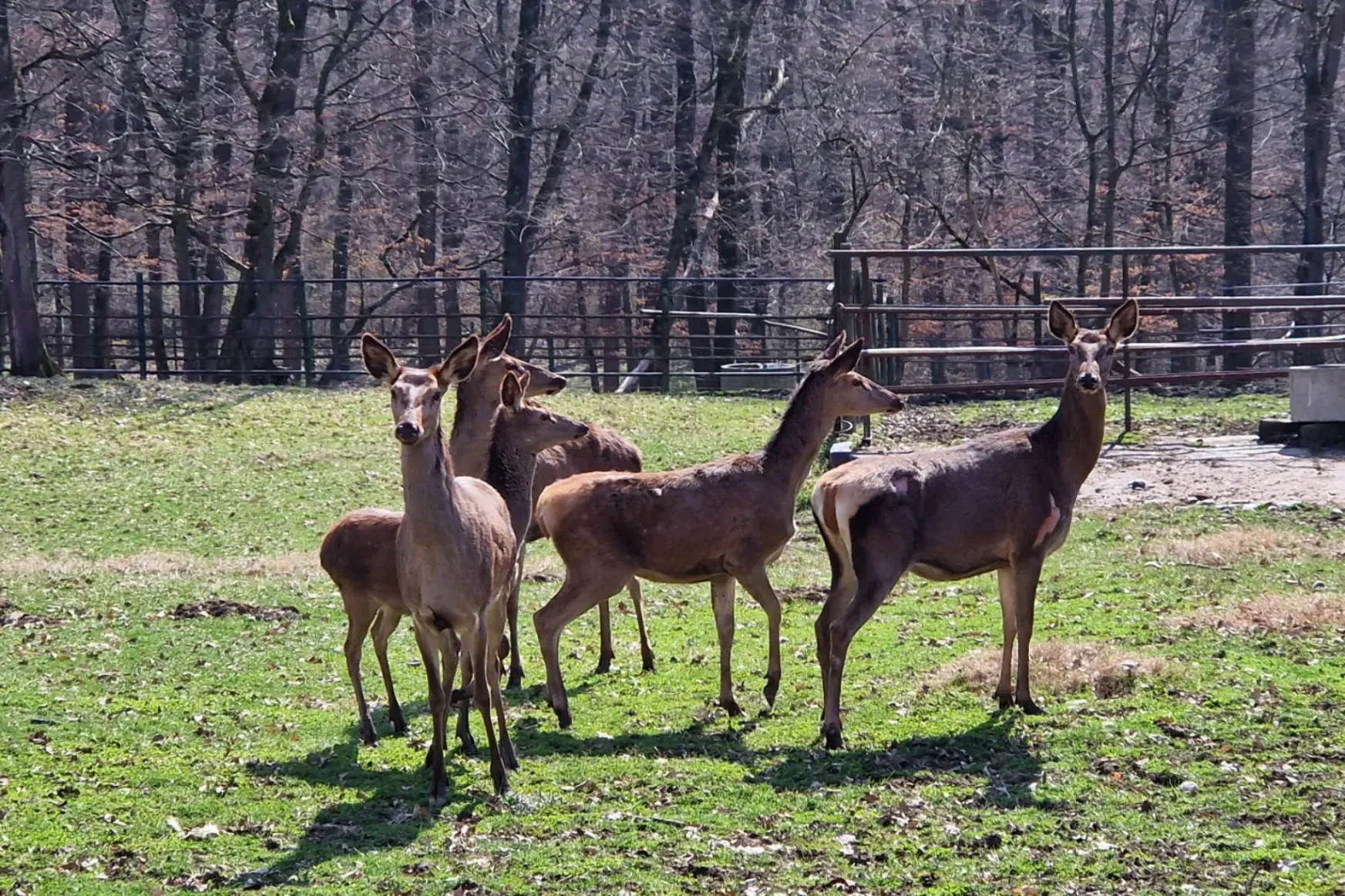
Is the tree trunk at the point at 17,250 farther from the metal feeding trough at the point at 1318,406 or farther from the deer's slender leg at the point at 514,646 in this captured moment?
the metal feeding trough at the point at 1318,406

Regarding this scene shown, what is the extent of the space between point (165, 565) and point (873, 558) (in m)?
8.01

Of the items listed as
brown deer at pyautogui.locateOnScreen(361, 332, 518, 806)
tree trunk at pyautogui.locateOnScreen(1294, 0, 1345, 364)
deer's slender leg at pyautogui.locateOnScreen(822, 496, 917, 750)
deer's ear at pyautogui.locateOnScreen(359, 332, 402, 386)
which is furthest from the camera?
tree trunk at pyautogui.locateOnScreen(1294, 0, 1345, 364)

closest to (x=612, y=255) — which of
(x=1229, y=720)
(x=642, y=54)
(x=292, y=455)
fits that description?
(x=642, y=54)

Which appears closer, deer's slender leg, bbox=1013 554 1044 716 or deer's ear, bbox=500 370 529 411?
deer's slender leg, bbox=1013 554 1044 716

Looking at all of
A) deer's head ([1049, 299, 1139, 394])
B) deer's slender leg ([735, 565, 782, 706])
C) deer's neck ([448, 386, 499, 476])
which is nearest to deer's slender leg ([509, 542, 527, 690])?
deer's neck ([448, 386, 499, 476])

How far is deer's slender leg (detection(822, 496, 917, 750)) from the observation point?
26.8 feet

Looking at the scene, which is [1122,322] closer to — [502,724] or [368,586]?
[502,724]

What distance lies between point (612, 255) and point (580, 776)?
29.6 meters

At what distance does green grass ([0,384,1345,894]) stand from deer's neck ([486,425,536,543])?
106 cm

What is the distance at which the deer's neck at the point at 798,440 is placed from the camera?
30.8 ft

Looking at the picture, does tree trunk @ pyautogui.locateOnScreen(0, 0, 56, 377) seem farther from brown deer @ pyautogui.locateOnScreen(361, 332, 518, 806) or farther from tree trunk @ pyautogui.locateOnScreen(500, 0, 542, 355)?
brown deer @ pyautogui.locateOnScreen(361, 332, 518, 806)

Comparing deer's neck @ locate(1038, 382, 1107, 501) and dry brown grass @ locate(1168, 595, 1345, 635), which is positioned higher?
deer's neck @ locate(1038, 382, 1107, 501)

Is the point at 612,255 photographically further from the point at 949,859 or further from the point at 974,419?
the point at 949,859

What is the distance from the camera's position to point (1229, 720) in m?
7.89
